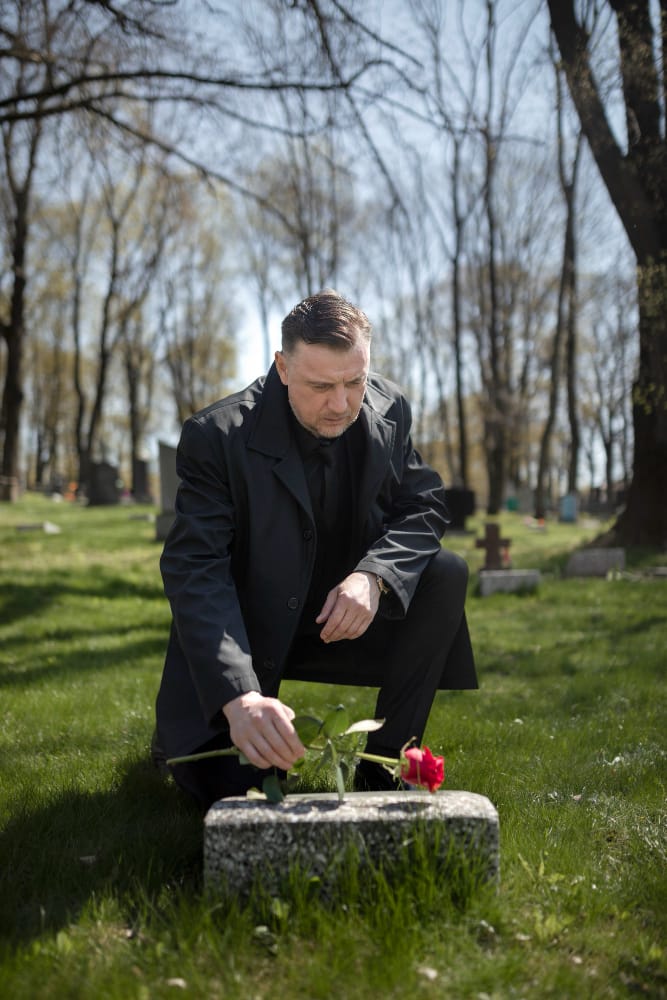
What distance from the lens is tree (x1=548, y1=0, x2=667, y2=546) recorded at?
8.84 metres

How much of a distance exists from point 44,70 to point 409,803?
27.8ft

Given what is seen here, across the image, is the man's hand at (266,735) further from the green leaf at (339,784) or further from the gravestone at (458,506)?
the gravestone at (458,506)

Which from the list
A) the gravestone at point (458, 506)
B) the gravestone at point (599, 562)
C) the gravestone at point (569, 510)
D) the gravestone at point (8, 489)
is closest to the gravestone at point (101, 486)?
the gravestone at point (8, 489)

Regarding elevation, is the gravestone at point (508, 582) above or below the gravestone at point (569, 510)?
below

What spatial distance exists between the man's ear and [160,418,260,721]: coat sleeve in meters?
0.30

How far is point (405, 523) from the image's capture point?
3.15 meters

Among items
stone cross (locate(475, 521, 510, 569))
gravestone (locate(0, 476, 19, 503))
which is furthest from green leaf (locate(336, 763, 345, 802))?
gravestone (locate(0, 476, 19, 503))

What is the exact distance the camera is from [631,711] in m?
4.33

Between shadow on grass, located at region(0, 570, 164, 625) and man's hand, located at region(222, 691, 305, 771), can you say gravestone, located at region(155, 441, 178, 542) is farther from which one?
man's hand, located at region(222, 691, 305, 771)

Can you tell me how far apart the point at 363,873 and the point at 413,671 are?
2.68ft

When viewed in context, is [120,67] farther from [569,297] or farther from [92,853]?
[569,297]

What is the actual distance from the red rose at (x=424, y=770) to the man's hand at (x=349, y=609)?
1.56ft

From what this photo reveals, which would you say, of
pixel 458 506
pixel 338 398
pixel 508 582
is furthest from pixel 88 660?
pixel 458 506

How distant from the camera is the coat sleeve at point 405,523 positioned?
286 cm
